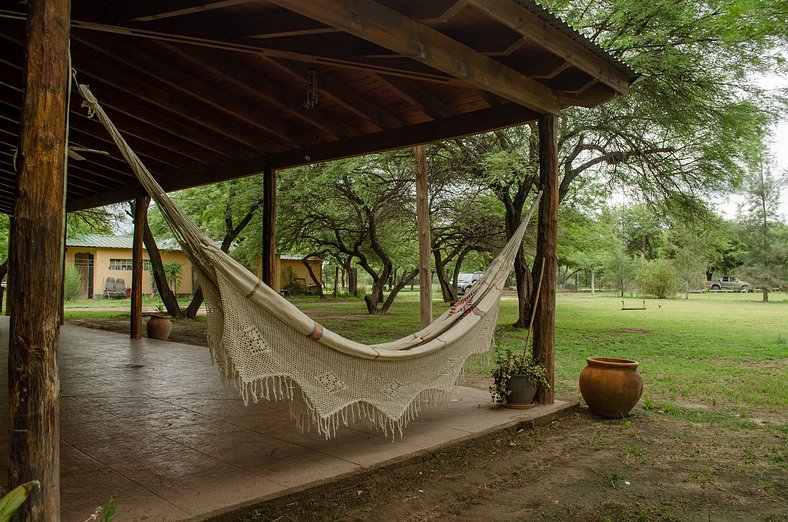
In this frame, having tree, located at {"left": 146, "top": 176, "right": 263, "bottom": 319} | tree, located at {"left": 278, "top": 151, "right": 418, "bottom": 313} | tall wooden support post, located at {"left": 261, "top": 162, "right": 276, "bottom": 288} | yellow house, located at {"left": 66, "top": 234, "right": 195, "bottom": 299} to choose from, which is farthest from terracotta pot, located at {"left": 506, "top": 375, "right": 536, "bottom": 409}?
yellow house, located at {"left": 66, "top": 234, "right": 195, "bottom": 299}

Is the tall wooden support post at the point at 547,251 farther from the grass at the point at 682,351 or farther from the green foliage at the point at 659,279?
the green foliage at the point at 659,279

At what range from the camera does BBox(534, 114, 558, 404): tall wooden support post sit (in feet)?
12.2

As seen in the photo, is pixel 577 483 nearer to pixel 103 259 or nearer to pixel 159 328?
pixel 159 328

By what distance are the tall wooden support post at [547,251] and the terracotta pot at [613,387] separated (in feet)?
0.90

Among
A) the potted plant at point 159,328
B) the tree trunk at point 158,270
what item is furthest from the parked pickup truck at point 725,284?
the potted plant at point 159,328

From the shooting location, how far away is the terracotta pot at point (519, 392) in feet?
11.7

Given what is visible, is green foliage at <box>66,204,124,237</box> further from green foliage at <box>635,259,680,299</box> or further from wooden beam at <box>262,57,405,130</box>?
green foliage at <box>635,259,680,299</box>

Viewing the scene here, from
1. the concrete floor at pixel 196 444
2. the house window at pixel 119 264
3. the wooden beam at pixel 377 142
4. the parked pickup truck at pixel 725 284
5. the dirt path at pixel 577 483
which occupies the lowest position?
the dirt path at pixel 577 483

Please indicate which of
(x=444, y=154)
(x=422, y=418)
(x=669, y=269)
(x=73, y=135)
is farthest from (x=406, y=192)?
(x=669, y=269)

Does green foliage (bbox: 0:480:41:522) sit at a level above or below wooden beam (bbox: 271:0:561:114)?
below

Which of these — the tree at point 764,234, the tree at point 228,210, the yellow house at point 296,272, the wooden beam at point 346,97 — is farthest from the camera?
the yellow house at point 296,272

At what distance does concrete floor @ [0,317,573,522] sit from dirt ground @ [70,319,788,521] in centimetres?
9

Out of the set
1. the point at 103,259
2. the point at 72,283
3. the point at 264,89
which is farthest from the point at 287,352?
the point at 103,259

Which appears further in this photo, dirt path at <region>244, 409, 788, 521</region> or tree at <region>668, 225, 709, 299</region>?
tree at <region>668, 225, 709, 299</region>
